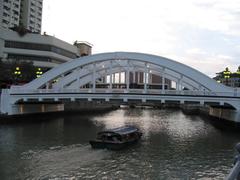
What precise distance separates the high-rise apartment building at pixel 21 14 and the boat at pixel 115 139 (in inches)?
3389

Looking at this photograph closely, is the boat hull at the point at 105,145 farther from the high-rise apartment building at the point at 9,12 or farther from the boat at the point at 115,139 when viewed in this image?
the high-rise apartment building at the point at 9,12

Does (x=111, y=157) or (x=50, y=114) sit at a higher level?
(x=50, y=114)

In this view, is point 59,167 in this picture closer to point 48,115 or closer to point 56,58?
point 48,115

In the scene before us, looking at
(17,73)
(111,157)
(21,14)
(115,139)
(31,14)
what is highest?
(31,14)

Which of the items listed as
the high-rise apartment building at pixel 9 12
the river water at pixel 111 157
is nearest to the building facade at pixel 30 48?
the high-rise apartment building at pixel 9 12

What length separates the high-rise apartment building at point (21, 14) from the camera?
4365 inches

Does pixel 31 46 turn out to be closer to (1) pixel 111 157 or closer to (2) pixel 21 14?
(2) pixel 21 14

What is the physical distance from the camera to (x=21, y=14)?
412 feet

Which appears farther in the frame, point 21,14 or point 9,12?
point 21,14

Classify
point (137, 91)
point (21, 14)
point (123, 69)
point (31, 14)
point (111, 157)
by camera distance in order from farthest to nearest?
1. point (31, 14)
2. point (21, 14)
3. point (123, 69)
4. point (137, 91)
5. point (111, 157)

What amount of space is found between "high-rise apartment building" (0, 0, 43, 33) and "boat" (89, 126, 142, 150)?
86.1 metres

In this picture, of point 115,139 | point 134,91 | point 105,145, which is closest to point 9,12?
point 134,91

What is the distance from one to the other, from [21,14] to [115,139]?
353 feet

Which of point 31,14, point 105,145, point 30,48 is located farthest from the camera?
point 31,14
